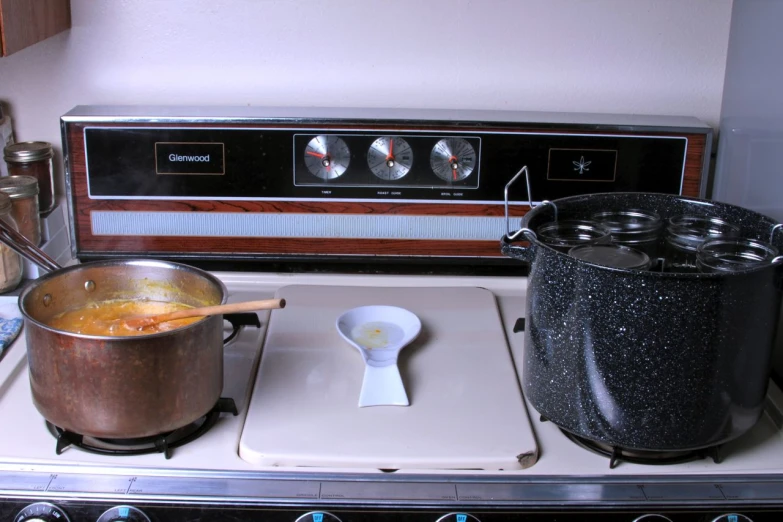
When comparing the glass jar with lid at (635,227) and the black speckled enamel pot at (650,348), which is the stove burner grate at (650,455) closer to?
the black speckled enamel pot at (650,348)

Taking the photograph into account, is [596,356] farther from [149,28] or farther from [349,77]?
[149,28]

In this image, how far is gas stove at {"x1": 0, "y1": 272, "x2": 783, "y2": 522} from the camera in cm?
87

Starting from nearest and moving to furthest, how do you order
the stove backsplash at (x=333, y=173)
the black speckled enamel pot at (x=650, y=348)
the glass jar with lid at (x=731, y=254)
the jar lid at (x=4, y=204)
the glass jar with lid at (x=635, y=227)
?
1. the black speckled enamel pot at (x=650, y=348)
2. the glass jar with lid at (x=731, y=254)
3. the glass jar with lid at (x=635, y=227)
4. the jar lid at (x=4, y=204)
5. the stove backsplash at (x=333, y=173)

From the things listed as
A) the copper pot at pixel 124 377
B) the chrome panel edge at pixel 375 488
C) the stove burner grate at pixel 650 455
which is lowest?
the chrome panel edge at pixel 375 488

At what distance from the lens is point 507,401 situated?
1.03m

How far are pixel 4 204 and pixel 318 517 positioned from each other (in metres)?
0.65

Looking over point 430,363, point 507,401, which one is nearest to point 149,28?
point 430,363

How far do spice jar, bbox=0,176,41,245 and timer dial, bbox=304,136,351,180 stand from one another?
0.41 m

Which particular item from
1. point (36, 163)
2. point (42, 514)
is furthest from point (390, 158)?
point (42, 514)

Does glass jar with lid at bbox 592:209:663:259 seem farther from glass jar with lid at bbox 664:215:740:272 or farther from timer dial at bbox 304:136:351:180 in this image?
timer dial at bbox 304:136:351:180

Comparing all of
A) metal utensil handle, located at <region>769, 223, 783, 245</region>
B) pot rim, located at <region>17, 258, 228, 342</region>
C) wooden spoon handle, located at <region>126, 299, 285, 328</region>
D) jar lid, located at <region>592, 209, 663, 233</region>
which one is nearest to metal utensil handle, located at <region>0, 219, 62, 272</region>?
pot rim, located at <region>17, 258, 228, 342</region>

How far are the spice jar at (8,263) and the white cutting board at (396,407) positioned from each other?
381 mm

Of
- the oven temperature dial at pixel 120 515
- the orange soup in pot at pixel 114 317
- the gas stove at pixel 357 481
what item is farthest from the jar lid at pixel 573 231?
the oven temperature dial at pixel 120 515

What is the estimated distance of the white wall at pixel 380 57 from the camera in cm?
133
